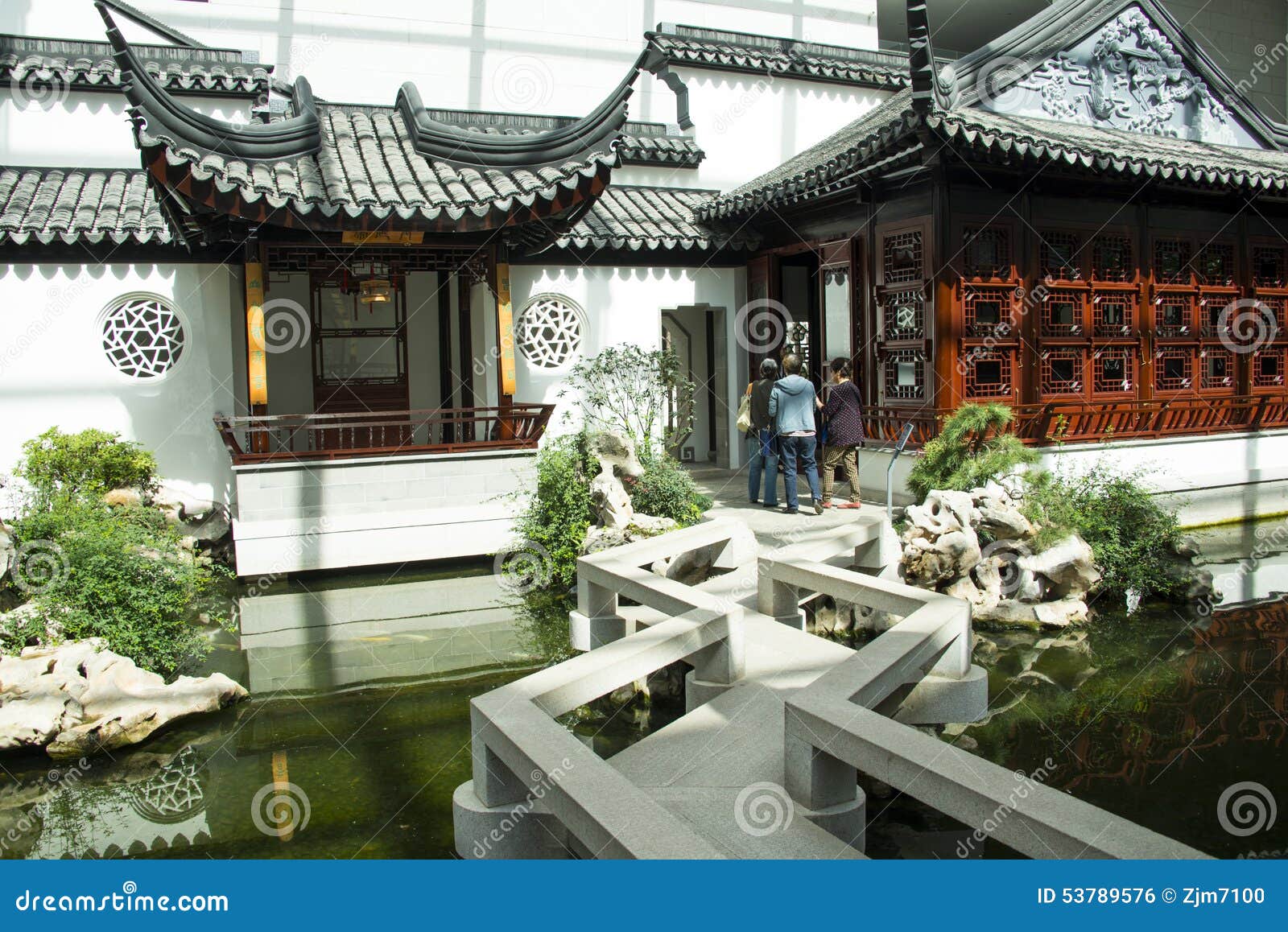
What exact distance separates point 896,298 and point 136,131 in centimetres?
Result: 644

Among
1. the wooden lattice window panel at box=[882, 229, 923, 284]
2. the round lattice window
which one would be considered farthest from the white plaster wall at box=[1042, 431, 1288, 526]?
the round lattice window

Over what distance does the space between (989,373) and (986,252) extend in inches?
43.1

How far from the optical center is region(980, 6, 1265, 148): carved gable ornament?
9664 mm

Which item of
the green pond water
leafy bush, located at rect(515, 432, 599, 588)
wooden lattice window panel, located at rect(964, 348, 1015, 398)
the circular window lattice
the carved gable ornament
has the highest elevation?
the carved gable ornament

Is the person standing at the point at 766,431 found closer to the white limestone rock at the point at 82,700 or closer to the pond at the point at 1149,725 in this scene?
the pond at the point at 1149,725

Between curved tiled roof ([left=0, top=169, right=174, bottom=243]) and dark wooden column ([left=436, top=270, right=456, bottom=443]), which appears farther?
dark wooden column ([left=436, top=270, right=456, bottom=443])

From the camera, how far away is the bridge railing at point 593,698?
305 centimetres

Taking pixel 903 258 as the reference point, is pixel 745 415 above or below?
below

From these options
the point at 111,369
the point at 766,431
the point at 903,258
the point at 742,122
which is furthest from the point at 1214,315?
the point at 111,369

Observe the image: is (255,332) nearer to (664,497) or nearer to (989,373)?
(664,497)

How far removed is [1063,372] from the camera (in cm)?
960

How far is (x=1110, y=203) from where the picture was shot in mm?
9805

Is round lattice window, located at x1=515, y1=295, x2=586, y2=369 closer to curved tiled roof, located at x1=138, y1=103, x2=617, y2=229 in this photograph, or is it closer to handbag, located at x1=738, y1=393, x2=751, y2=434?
curved tiled roof, located at x1=138, y1=103, x2=617, y2=229

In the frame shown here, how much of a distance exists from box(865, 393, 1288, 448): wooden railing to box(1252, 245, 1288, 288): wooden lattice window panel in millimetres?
1223
